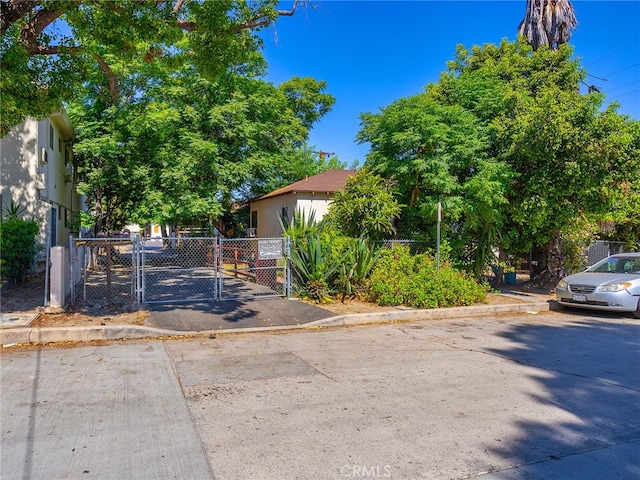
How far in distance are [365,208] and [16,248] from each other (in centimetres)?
886

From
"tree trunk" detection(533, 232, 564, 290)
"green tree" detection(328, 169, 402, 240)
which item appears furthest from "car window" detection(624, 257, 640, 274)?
"green tree" detection(328, 169, 402, 240)

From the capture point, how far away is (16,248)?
11008 mm

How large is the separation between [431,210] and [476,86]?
4.60 m

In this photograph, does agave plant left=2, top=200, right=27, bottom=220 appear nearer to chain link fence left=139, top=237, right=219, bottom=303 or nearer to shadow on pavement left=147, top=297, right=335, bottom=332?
chain link fence left=139, top=237, right=219, bottom=303

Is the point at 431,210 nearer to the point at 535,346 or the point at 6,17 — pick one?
the point at 535,346

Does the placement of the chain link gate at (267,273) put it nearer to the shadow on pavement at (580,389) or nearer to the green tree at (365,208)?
the green tree at (365,208)

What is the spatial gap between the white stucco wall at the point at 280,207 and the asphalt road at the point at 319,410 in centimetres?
1054

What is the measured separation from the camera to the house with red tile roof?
→ 792 inches

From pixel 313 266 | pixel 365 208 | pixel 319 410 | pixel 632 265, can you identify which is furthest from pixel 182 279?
pixel 632 265

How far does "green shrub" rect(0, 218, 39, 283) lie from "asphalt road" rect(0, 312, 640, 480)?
474cm

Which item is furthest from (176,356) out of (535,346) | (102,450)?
(535,346)

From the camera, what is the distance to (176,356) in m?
6.70

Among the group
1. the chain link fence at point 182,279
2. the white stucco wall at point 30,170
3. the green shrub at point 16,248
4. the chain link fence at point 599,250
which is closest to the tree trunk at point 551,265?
the chain link fence at point 599,250

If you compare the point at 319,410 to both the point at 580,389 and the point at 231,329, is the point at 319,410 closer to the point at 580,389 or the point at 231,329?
the point at 580,389
